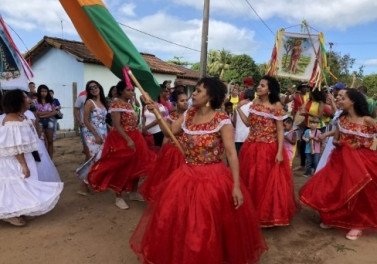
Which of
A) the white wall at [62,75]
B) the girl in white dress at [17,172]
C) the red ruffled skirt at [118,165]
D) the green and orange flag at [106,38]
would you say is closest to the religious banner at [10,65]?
the girl in white dress at [17,172]

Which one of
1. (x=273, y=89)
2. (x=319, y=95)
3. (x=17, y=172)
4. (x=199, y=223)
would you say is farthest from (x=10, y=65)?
(x=319, y=95)

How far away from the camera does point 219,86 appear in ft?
10.5

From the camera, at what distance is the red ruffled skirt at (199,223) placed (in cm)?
291

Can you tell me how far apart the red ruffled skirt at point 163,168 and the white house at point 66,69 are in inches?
396

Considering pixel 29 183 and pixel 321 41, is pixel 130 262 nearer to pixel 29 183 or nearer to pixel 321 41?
pixel 29 183

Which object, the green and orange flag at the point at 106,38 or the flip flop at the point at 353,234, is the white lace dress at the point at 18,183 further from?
the flip flop at the point at 353,234

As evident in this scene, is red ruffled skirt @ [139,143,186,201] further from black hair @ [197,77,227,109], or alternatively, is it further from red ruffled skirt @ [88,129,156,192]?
black hair @ [197,77,227,109]

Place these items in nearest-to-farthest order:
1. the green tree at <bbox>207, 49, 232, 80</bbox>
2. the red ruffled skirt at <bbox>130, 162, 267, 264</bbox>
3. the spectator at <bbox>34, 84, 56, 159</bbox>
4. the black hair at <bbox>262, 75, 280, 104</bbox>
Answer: the red ruffled skirt at <bbox>130, 162, 267, 264</bbox> → the black hair at <bbox>262, 75, 280, 104</bbox> → the spectator at <bbox>34, 84, 56, 159</bbox> → the green tree at <bbox>207, 49, 232, 80</bbox>

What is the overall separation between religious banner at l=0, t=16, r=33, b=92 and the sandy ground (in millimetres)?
1832

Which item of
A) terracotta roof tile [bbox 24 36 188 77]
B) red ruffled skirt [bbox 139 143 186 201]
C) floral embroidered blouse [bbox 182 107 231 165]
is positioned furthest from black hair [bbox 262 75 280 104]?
terracotta roof tile [bbox 24 36 188 77]

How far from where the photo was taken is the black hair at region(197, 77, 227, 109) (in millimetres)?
3176

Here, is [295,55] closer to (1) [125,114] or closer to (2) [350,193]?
(2) [350,193]

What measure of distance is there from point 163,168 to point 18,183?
5.95ft

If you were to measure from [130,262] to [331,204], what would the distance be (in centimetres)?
248
